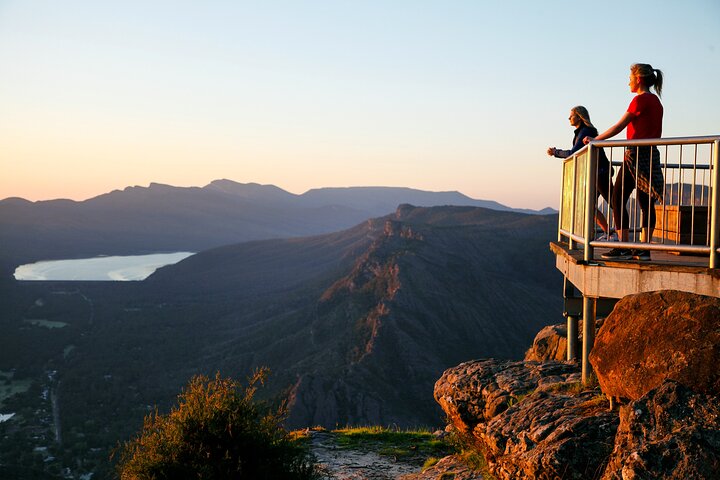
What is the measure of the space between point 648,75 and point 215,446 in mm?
7187

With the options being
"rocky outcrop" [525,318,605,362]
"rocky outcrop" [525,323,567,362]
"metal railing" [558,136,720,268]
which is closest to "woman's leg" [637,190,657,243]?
"metal railing" [558,136,720,268]

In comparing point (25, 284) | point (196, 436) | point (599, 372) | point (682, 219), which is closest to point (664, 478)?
point (599, 372)

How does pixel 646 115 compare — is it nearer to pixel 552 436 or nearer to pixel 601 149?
pixel 601 149

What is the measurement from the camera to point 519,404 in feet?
24.3

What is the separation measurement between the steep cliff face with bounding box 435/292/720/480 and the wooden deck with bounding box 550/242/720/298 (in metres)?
0.46

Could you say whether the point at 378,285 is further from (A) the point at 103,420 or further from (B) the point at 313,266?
(B) the point at 313,266

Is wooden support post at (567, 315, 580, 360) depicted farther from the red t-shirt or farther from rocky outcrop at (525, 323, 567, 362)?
the red t-shirt

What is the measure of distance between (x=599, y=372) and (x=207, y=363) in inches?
2657

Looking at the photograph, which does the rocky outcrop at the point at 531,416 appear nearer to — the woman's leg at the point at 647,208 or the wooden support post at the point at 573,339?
the wooden support post at the point at 573,339

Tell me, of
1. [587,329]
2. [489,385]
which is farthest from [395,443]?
[587,329]

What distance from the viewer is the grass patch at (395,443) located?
1205cm

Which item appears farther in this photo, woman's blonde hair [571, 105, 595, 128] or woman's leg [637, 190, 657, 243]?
woman's blonde hair [571, 105, 595, 128]

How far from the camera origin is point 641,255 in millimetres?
6875

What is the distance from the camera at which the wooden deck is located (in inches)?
242
